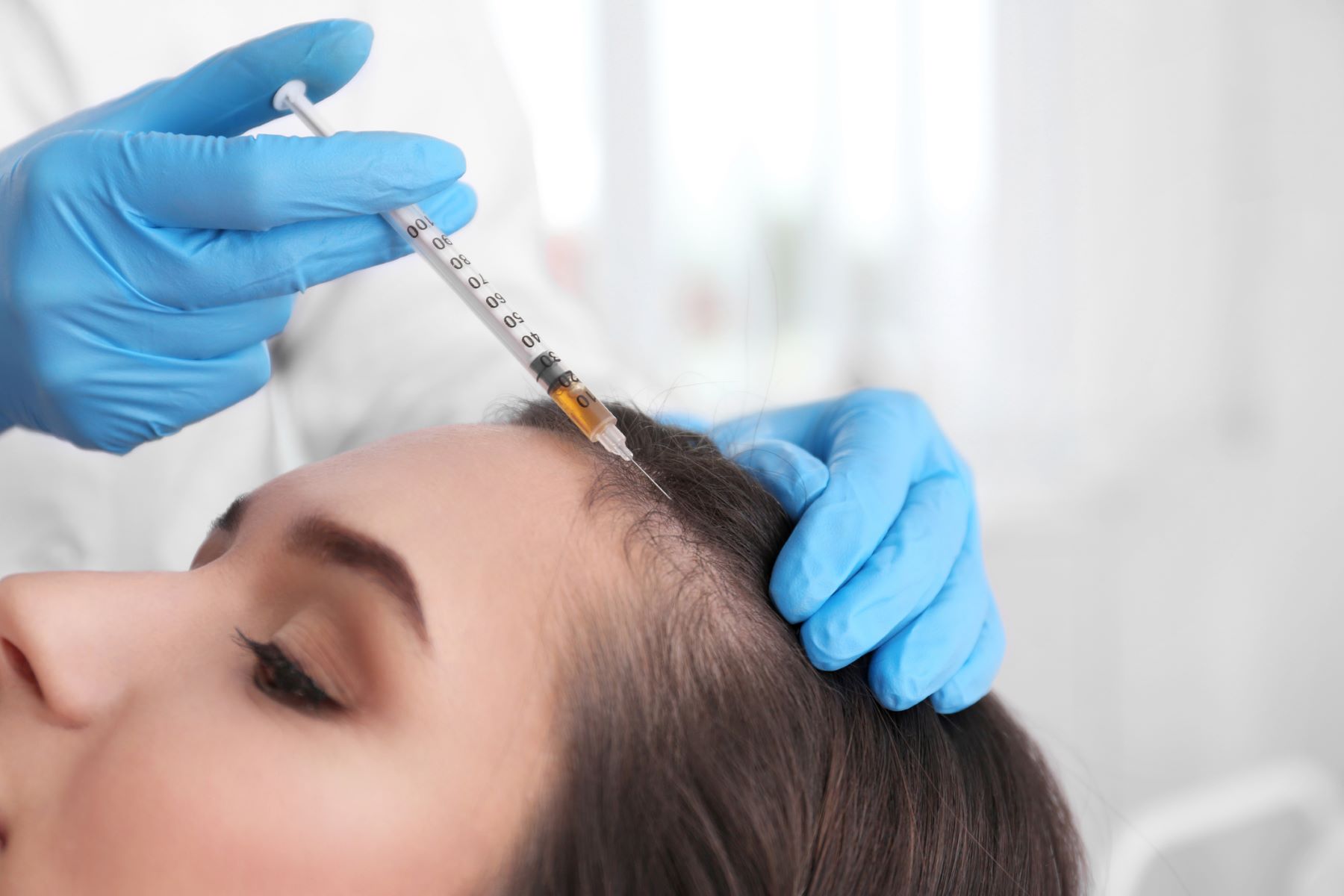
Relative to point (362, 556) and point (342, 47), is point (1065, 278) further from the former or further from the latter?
point (362, 556)

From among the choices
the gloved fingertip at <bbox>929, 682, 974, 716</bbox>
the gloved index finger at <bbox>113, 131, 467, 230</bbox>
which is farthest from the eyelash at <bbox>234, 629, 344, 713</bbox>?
the gloved fingertip at <bbox>929, 682, 974, 716</bbox>

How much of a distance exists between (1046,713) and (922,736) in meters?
1.95

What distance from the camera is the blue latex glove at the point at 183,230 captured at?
36.8 inches

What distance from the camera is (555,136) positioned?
7.81 ft

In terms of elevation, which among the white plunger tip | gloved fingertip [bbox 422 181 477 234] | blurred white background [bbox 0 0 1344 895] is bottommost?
blurred white background [bbox 0 0 1344 895]

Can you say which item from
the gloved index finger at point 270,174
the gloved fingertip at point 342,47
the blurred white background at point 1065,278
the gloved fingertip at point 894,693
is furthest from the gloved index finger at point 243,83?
the blurred white background at point 1065,278

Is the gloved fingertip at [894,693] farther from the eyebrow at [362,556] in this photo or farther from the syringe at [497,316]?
the eyebrow at [362,556]

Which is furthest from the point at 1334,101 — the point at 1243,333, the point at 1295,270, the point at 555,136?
→ the point at 555,136

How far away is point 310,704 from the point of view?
0.74 m

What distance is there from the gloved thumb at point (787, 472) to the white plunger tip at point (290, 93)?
0.54 meters

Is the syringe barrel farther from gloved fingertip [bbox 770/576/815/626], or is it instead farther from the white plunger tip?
gloved fingertip [bbox 770/576/815/626]

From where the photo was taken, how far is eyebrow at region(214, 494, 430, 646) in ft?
2.40

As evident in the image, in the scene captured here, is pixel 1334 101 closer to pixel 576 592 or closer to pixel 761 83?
pixel 761 83

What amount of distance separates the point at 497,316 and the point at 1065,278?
6.39 feet
